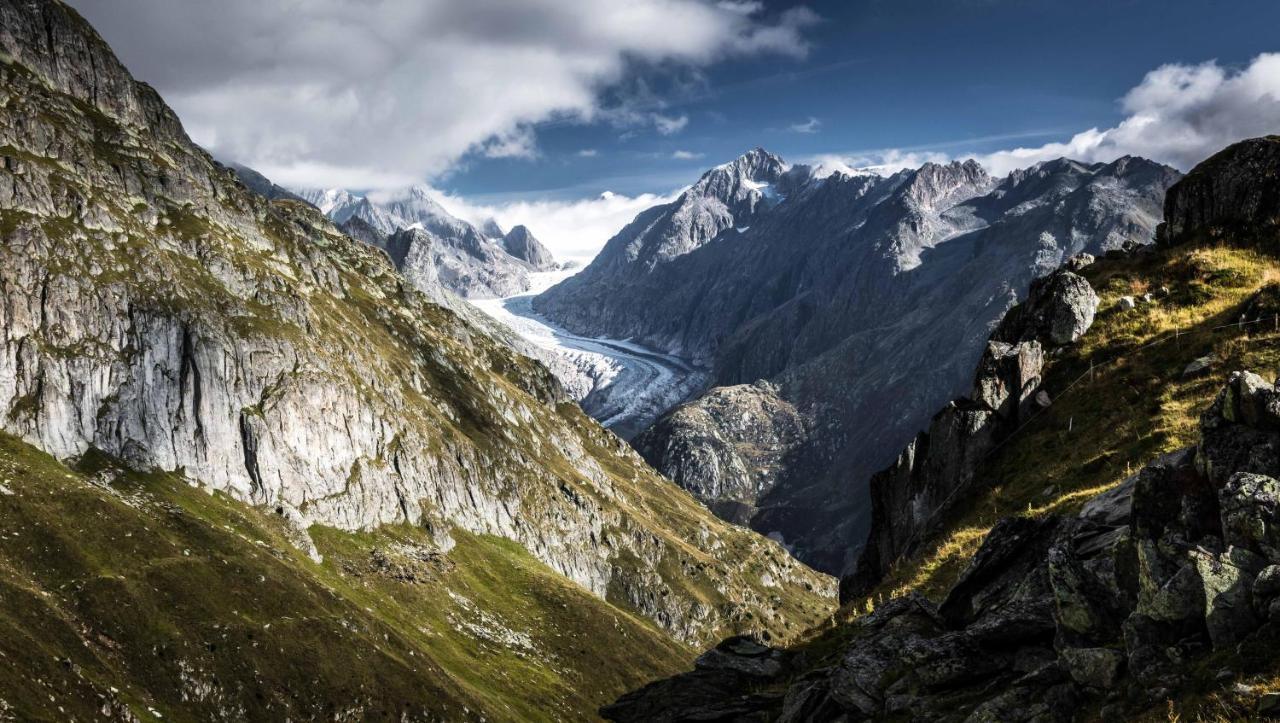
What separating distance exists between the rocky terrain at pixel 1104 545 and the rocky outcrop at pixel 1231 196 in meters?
0.15

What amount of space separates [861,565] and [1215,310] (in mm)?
25907

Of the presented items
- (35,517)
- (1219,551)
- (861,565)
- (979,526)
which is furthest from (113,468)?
(1219,551)

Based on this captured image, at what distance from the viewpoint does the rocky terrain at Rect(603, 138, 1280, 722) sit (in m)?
15.1

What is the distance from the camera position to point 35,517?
469 feet

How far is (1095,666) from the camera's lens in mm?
16219

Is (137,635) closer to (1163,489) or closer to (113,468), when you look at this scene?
(113,468)

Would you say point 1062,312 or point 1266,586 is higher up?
point 1062,312

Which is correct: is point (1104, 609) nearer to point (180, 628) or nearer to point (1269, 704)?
point (1269, 704)

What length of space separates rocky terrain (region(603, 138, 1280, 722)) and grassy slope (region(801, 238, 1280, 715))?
130 mm

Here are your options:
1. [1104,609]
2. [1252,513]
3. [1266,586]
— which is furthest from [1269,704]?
[1104,609]

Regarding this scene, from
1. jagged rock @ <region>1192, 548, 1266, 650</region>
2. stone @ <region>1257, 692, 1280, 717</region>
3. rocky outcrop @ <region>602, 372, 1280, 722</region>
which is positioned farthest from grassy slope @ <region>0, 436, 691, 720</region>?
stone @ <region>1257, 692, 1280, 717</region>

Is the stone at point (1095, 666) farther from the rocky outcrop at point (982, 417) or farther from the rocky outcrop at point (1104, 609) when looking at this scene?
the rocky outcrop at point (982, 417)

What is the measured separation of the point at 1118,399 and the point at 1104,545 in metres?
18.3

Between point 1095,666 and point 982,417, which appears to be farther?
point 982,417
